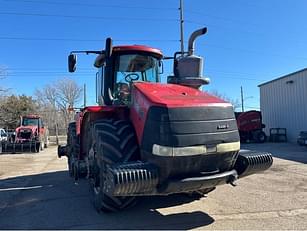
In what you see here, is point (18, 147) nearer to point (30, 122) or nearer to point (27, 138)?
point (27, 138)

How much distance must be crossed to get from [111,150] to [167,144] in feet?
3.29

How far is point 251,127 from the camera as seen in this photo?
81.9 feet

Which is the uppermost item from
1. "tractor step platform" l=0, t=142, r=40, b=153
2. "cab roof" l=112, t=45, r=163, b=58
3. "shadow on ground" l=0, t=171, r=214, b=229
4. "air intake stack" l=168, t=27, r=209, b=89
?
"cab roof" l=112, t=45, r=163, b=58

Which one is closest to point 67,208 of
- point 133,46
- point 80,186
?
point 80,186

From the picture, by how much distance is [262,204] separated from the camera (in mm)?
6133

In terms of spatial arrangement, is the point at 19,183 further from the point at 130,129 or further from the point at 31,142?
the point at 31,142

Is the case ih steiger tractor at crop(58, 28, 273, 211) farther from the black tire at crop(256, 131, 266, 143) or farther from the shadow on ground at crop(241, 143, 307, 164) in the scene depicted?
the black tire at crop(256, 131, 266, 143)

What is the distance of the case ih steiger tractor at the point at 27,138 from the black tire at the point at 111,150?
58.6 ft

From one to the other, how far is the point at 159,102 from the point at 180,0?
21977 mm

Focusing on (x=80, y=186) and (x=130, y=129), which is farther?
(x=80, y=186)

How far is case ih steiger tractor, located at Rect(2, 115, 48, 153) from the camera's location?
2180 cm

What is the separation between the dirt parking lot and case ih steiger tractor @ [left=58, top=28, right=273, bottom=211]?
17.5 inches

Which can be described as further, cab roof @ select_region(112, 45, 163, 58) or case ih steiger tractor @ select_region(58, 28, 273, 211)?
cab roof @ select_region(112, 45, 163, 58)

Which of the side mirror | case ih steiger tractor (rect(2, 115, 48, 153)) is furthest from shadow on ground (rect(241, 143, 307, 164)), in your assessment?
case ih steiger tractor (rect(2, 115, 48, 153))
